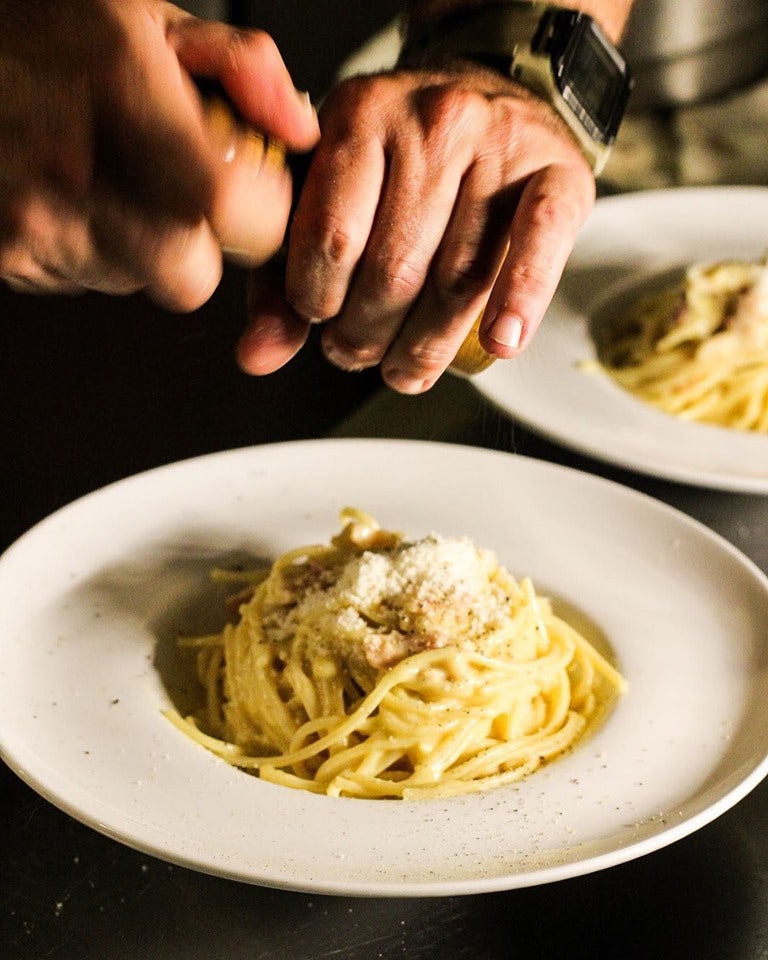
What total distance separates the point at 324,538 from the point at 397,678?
40 cm

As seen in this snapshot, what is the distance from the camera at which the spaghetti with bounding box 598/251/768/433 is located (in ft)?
8.39

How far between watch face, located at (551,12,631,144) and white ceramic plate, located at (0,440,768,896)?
23.2 inches

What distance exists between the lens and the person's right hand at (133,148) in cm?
93

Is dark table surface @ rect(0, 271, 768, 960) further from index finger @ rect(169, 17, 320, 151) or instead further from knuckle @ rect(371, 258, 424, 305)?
index finger @ rect(169, 17, 320, 151)

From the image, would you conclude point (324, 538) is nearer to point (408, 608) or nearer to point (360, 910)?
point (408, 608)

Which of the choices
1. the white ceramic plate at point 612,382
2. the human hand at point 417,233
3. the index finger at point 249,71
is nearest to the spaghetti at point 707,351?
the white ceramic plate at point 612,382

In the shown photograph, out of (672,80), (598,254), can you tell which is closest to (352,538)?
(598,254)

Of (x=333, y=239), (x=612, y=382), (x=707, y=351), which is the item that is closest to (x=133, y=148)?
(x=333, y=239)

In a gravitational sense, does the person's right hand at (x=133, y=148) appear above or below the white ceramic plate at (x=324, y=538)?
above

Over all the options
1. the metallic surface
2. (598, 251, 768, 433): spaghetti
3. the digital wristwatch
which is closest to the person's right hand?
the digital wristwatch

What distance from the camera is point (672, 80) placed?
11.9 ft

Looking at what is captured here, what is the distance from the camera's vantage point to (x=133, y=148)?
0.96 m

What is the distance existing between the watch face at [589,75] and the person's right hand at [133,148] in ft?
1.73

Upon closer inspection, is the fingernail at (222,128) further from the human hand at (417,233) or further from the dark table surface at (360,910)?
the dark table surface at (360,910)
